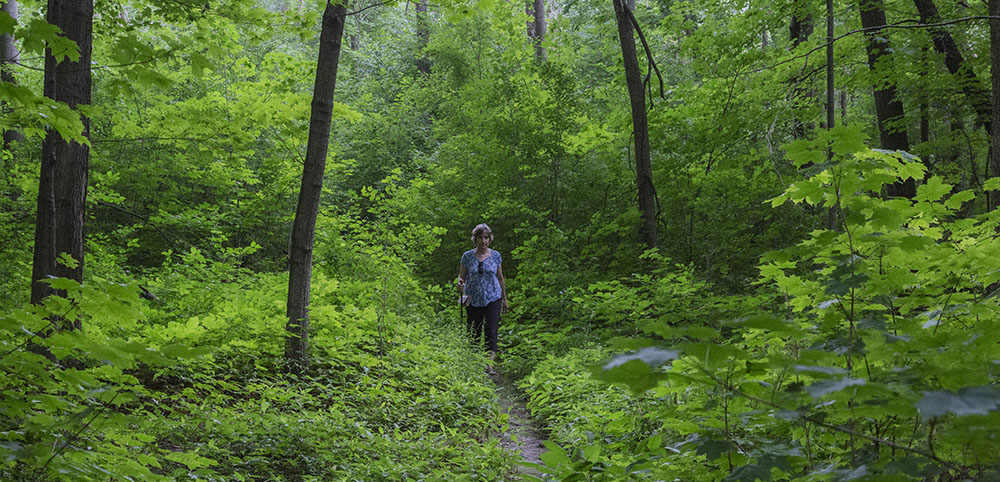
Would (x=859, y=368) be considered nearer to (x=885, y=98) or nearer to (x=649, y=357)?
(x=649, y=357)

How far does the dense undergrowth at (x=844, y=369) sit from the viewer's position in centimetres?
151

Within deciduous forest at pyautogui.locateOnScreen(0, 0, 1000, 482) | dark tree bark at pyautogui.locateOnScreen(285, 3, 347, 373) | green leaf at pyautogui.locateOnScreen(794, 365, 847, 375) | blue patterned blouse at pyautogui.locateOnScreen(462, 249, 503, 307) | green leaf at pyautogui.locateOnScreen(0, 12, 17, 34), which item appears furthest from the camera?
blue patterned blouse at pyautogui.locateOnScreen(462, 249, 503, 307)

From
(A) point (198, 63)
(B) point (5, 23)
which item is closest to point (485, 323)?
(A) point (198, 63)

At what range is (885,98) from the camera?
9.49m

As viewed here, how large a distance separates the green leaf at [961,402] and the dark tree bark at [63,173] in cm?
503

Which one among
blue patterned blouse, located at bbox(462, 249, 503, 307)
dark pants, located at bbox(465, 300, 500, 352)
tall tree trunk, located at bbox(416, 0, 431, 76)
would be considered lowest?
dark pants, located at bbox(465, 300, 500, 352)

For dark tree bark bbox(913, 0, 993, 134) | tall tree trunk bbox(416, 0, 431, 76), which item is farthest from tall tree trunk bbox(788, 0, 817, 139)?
tall tree trunk bbox(416, 0, 431, 76)

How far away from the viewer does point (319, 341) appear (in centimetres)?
623

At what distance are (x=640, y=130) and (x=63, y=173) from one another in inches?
316

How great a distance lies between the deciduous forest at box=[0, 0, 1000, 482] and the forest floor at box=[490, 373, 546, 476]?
0.06 m

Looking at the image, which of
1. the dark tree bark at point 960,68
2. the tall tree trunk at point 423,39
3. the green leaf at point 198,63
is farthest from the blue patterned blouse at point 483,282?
the tall tree trunk at point 423,39

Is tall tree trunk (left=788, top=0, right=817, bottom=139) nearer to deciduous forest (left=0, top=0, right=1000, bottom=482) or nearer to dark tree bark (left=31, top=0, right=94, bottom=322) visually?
deciduous forest (left=0, top=0, right=1000, bottom=482)

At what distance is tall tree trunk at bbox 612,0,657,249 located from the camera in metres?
10.1

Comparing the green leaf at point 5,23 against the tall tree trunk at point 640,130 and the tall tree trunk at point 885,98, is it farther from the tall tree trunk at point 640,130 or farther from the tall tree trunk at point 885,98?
the tall tree trunk at point 885,98
